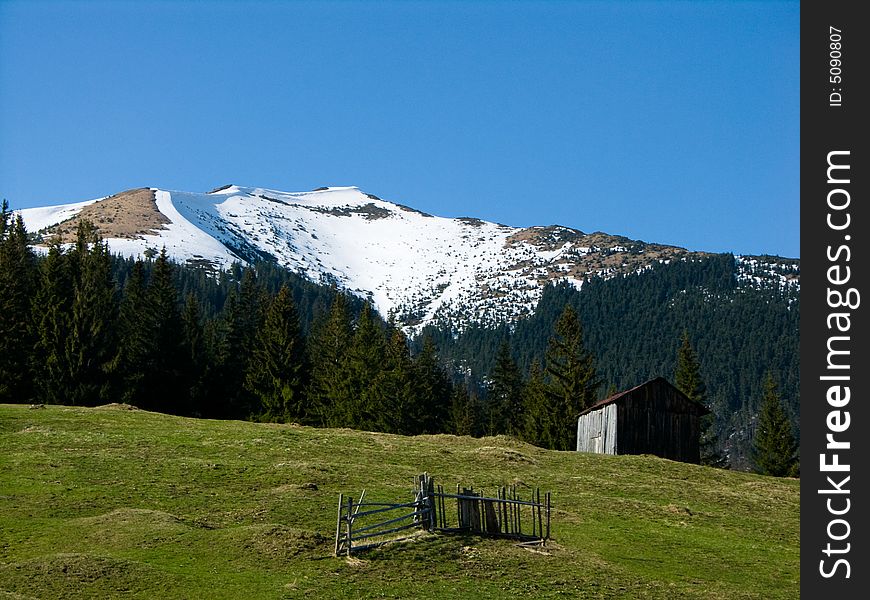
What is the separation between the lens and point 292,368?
99.6 metres

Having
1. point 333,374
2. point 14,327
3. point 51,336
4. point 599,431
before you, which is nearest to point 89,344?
point 51,336

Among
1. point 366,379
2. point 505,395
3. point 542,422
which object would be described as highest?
point 366,379

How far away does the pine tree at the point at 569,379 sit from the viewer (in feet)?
308

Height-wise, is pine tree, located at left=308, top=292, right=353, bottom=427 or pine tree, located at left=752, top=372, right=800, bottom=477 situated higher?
pine tree, located at left=308, top=292, right=353, bottom=427

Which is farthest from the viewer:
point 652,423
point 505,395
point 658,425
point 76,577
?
point 505,395

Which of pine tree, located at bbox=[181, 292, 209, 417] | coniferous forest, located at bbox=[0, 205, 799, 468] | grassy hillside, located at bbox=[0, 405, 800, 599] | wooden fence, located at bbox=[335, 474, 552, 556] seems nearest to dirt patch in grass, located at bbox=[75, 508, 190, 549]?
grassy hillside, located at bbox=[0, 405, 800, 599]

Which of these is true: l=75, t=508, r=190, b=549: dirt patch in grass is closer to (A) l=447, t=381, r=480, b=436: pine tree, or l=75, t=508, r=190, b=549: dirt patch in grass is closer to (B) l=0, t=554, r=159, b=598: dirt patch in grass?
(B) l=0, t=554, r=159, b=598: dirt patch in grass

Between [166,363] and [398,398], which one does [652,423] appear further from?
[166,363]

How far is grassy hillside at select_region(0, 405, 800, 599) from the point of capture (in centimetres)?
3105

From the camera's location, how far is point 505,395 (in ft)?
412

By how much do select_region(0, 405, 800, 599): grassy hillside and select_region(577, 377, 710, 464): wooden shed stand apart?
19.6 ft

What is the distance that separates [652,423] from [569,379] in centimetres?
2249

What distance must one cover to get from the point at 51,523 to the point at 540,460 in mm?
35026

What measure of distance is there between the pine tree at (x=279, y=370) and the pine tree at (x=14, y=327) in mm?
23911
